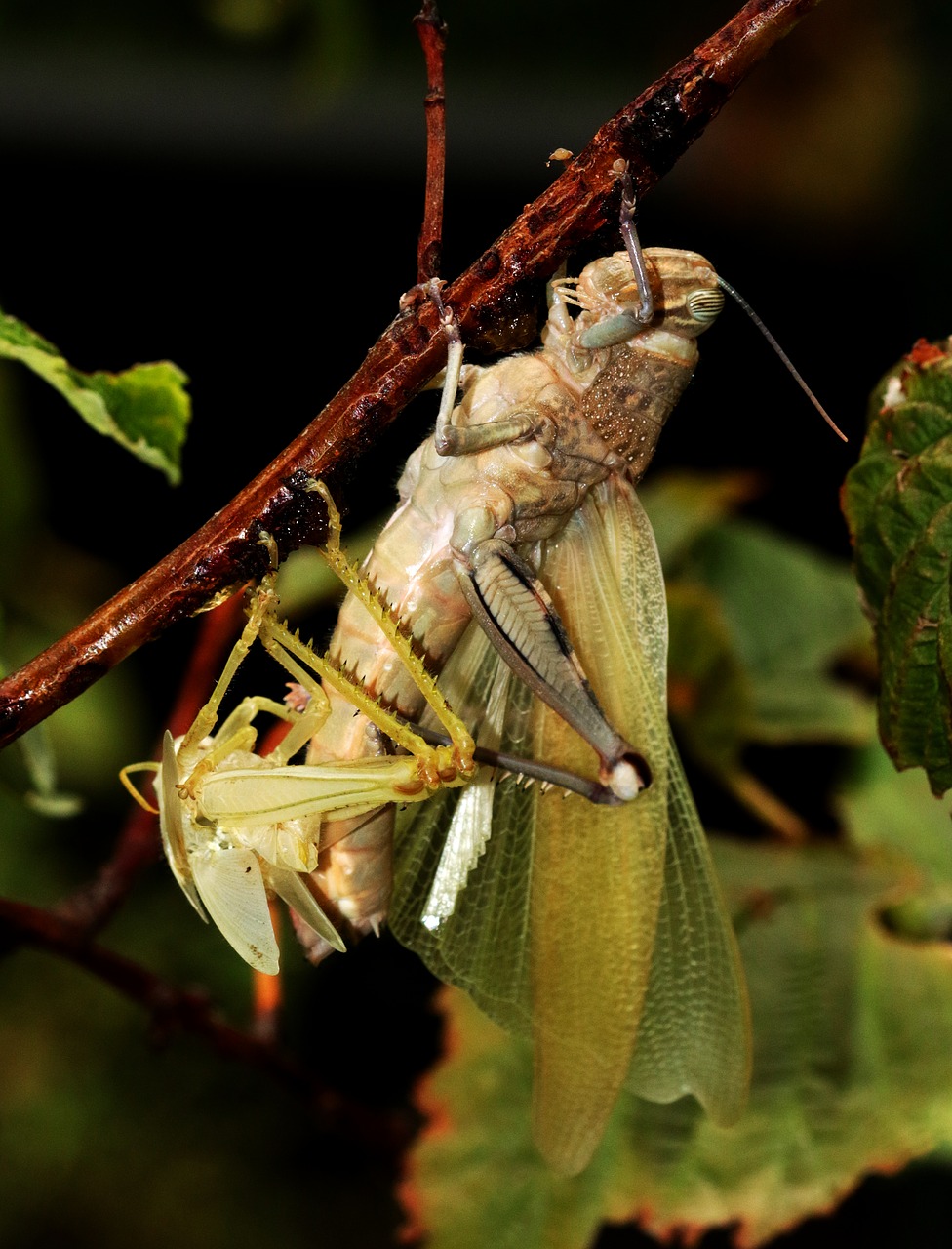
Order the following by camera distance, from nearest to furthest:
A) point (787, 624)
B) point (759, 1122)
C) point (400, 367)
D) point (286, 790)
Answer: point (400, 367), point (286, 790), point (759, 1122), point (787, 624)

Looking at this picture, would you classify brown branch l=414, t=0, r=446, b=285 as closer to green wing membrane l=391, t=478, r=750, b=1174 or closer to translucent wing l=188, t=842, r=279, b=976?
green wing membrane l=391, t=478, r=750, b=1174

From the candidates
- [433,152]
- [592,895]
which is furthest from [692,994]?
[433,152]

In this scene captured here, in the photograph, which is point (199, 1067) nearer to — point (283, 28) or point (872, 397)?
point (872, 397)

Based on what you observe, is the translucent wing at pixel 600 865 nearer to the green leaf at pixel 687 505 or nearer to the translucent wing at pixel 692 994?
the translucent wing at pixel 692 994

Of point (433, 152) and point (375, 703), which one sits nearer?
point (433, 152)

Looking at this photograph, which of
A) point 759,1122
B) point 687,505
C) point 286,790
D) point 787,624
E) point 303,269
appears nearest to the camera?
point 286,790

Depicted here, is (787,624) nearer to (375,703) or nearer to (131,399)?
(375,703)
